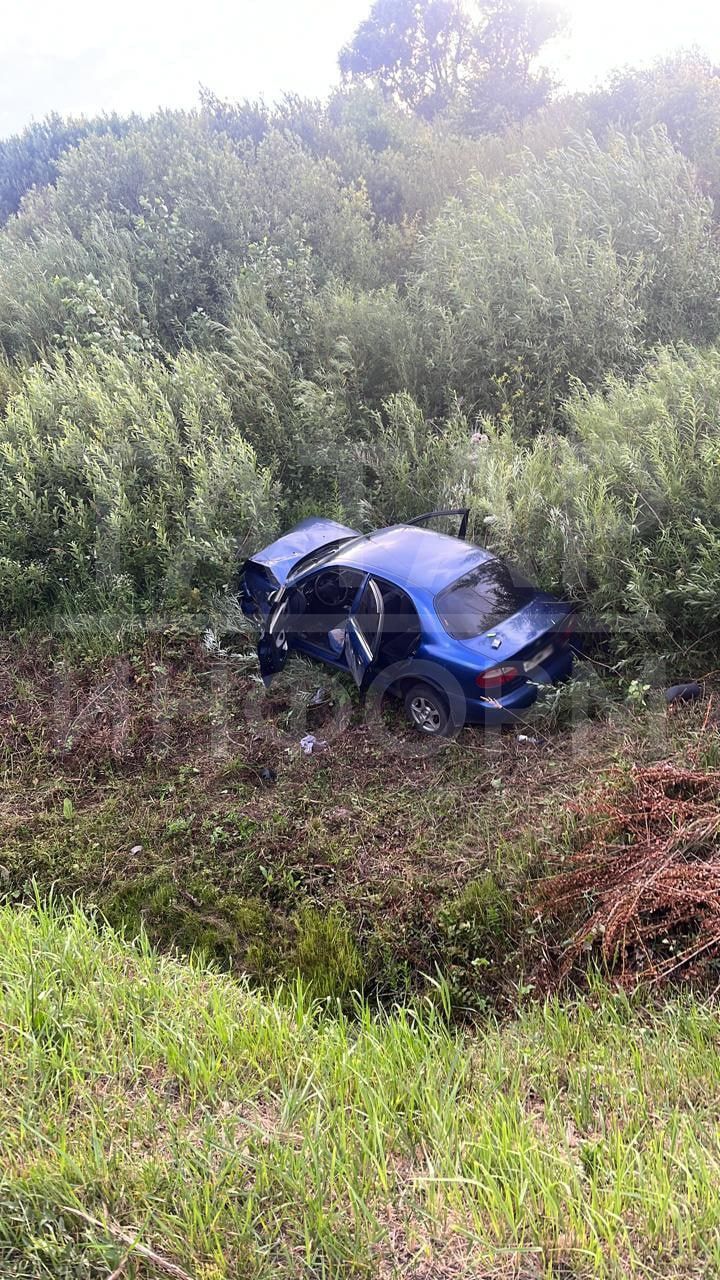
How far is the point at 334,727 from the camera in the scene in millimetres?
6652

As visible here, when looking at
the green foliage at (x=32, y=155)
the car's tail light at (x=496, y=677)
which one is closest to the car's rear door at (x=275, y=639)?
the car's tail light at (x=496, y=677)

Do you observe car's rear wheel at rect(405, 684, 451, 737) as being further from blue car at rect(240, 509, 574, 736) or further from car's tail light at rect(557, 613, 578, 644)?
car's tail light at rect(557, 613, 578, 644)

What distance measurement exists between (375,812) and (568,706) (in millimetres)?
1803

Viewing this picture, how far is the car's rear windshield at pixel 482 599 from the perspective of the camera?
605cm

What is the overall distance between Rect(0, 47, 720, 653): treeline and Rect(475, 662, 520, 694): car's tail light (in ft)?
3.42

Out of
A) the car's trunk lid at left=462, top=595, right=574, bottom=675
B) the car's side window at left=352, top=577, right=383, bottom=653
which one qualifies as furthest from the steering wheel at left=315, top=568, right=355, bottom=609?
the car's trunk lid at left=462, top=595, right=574, bottom=675

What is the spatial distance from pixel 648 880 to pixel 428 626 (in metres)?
2.59

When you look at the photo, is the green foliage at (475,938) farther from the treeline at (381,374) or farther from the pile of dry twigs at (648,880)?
the treeline at (381,374)

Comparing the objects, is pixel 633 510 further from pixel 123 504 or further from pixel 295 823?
pixel 123 504

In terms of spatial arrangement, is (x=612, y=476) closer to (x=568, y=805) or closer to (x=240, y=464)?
(x=568, y=805)

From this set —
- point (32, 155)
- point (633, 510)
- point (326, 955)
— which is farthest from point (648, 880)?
point (32, 155)

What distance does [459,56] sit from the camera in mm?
22844

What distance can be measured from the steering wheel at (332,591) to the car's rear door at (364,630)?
58 centimetres

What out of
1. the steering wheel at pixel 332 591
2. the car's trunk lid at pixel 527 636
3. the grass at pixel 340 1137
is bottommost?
the grass at pixel 340 1137
